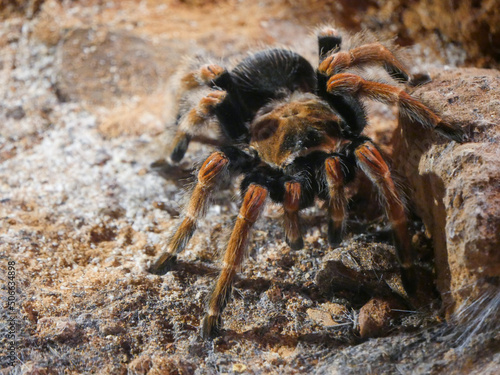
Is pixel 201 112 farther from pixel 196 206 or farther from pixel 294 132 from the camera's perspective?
pixel 196 206

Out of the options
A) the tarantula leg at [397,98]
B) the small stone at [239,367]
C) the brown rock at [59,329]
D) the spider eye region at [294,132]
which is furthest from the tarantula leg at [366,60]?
the brown rock at [59,329]

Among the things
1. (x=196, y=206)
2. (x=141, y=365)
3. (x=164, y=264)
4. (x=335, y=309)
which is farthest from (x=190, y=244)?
(x=335, y=309)

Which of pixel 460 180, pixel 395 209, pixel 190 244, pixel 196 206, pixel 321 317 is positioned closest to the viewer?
pixel 460 180

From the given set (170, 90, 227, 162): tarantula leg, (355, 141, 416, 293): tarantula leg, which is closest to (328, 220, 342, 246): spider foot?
(355, 141, 416, 293): tarantula leg

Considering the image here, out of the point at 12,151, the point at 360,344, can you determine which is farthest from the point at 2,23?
the point at 360,344

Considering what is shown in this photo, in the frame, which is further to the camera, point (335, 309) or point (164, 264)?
point (164, 264)

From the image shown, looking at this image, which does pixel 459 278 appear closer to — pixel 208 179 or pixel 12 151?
pixel 208 179

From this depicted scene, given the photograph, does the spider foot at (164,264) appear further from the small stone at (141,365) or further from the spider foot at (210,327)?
the small stone at (141,365)
